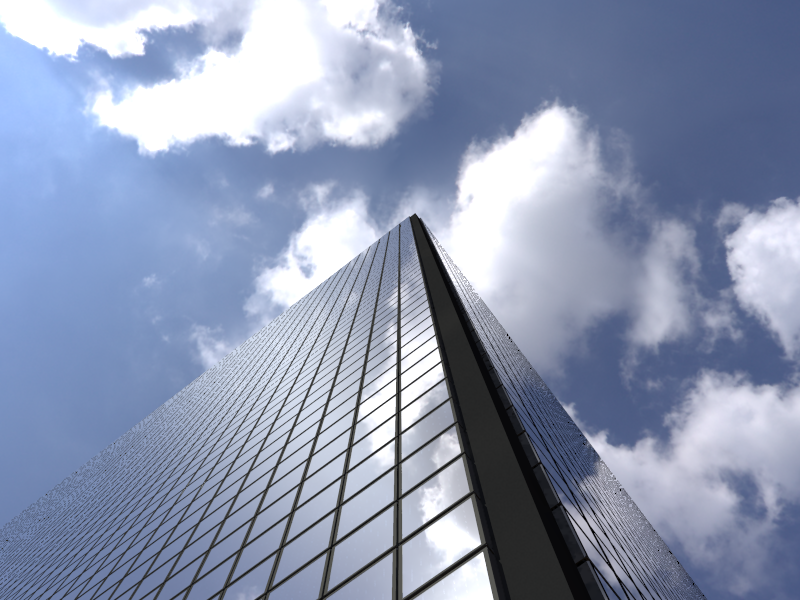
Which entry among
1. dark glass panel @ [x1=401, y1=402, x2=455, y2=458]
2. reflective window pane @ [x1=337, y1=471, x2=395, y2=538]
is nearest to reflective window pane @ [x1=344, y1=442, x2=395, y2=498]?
reflective window pane @ [x1=337, y1=471, x2=395, y2=538]

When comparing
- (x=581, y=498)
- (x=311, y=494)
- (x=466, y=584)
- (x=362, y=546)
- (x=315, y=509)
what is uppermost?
(x=311, y=494)

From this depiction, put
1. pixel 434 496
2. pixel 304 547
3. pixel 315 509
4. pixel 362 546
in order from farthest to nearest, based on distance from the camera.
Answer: pixel 315 509 < pixel 304 547 < pixel 362 546 < pixel 434 496

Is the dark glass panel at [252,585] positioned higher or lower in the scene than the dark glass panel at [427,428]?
lower

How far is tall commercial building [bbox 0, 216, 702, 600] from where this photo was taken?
6819 millimetres

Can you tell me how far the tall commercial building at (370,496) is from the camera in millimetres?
6819

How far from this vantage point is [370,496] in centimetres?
959

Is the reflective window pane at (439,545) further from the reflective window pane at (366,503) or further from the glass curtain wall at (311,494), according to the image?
the reflective window pane at (366,503)

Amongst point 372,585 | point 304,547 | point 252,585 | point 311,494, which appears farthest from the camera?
point 311,494

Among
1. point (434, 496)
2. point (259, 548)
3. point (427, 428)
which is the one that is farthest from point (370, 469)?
point (259, 548)

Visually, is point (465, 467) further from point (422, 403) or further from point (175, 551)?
point (175, 551)

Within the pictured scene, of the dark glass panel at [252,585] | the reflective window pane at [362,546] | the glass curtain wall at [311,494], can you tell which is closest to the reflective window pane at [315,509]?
the glass curtain wall at [311,494]

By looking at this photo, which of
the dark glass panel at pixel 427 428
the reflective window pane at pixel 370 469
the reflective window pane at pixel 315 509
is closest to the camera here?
the dark glass panel at pixel 427 428

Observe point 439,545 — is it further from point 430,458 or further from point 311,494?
point 311,494

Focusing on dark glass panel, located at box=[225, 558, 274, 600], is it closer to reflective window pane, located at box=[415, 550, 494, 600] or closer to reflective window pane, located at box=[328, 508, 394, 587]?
reflective window pane, located at box=[328, 508, 394, 587]
